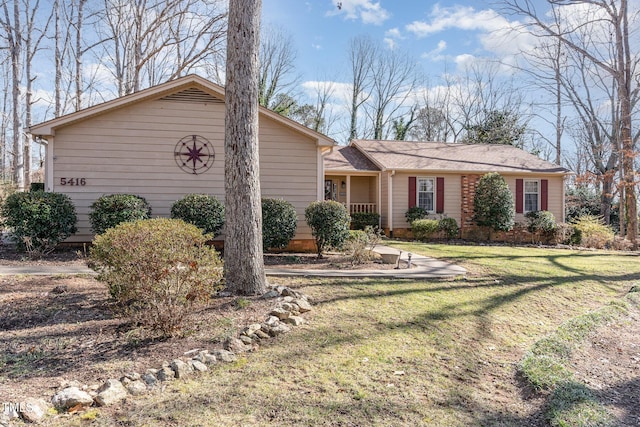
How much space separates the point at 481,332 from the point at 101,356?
4.22 m

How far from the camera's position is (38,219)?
7.86 meters

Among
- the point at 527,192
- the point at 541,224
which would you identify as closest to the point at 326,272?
the point at 541,224

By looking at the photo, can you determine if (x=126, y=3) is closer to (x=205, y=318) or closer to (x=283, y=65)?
(x=283, y=65)

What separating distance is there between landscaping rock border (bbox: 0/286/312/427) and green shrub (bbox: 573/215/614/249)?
15.3 metres

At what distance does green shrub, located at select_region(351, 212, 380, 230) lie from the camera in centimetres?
1575

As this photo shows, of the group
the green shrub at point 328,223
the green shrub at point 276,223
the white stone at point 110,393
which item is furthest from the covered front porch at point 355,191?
the white stone at point 110,393

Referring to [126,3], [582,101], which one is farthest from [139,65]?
[582,101]

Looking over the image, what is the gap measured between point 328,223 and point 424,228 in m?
6.99

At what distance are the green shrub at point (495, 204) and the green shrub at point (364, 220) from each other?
13.8 feet

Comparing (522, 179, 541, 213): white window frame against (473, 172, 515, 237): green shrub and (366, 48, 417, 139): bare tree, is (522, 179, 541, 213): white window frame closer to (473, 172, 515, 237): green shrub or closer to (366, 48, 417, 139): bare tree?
(473, 172, 515, 237): green shrub

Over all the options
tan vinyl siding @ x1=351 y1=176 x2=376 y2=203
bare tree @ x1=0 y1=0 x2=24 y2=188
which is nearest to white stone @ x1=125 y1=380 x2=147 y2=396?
tan vinyl siding @ x1=351 y1=176 x2=376 y2=203

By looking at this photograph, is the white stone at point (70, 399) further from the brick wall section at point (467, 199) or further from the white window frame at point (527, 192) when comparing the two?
the white window frame at point (527, 192)

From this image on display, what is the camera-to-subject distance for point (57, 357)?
3.33 m

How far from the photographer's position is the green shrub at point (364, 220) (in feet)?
51.7
